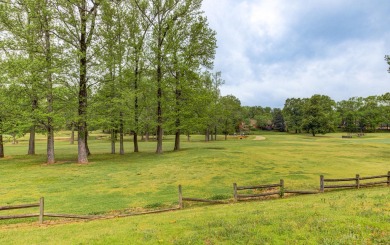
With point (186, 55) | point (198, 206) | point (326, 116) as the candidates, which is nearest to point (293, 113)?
point (326, 116)

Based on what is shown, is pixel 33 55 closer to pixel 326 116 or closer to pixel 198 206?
pixel 198 206

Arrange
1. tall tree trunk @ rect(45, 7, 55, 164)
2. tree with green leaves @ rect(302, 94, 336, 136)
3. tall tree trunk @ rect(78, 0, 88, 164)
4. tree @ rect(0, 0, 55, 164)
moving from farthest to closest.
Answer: tree with green leaves @ rect(302, 94, 336, 136)
tall tree trunk @ rect(78, 0, 88, 164)
tall tree trunk @ rect(45, 7, 55, 164)
tree @ rect(0, 0, 55, 164)

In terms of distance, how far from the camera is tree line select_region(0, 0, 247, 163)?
24.4 m

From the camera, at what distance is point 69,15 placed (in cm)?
2648

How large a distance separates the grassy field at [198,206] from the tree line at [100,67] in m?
6.07

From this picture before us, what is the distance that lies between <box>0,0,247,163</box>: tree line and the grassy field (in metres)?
6.07

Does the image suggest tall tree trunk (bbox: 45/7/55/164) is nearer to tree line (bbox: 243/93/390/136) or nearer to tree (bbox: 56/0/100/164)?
tree (bbox: 56/0/100/164)

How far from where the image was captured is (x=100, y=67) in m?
27.8

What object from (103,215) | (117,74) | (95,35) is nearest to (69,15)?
(95,35)

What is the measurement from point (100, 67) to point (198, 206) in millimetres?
20976

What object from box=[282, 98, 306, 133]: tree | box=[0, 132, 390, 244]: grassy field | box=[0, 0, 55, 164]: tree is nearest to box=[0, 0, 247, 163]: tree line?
box=[0, 0, 55, 164]: tree

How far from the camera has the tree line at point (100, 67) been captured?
24.4 m

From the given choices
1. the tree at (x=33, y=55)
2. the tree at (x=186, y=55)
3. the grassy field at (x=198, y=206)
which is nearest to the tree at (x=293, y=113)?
the tree at (x=186, y=55)

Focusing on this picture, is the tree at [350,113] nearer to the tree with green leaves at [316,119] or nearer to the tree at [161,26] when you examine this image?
the tree with green leaves at [316,119]
